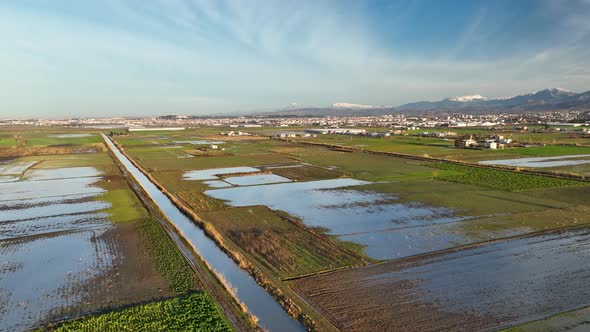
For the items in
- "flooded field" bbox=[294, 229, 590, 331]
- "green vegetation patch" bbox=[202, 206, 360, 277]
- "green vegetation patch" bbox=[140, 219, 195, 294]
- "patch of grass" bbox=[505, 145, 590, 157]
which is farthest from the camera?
"patch of grass" bbox=[505, 145, 590, 157]

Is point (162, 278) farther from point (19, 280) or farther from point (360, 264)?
point (360, 264)

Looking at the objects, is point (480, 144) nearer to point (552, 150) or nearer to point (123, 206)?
point (552, 150)

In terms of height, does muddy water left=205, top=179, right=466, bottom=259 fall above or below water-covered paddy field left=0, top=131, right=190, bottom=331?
below

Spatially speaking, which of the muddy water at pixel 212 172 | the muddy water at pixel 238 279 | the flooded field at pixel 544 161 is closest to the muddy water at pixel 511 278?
the muddy water at pixel 238 279

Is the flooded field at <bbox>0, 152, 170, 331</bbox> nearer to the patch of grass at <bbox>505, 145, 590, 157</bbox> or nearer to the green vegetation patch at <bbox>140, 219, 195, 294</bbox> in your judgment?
the green vegetation patch at <bbox>140, 219, 195, 294</bbox>

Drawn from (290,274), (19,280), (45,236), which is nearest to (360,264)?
(290,274)

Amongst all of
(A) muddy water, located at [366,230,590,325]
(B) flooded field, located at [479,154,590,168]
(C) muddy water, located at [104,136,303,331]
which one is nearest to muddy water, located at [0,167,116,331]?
(C) muddy water, located at [104,136,303,331]

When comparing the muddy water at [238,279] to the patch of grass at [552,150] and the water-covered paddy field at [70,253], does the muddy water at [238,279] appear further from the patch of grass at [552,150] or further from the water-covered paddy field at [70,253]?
the patch of grass at [552,150]

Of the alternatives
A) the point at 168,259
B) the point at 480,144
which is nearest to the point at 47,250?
the point at 168,259
